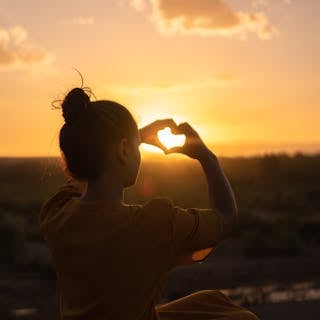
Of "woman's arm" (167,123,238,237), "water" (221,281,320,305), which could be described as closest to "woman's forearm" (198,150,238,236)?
"woman's arm" (167,123,238,237)

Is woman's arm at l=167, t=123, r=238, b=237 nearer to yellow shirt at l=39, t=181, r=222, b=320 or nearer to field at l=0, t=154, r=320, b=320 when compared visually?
yellow shirt at l=39, t=181, r=222, b=320

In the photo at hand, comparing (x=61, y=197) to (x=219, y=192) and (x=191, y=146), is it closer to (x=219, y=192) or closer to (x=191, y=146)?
(x=191, y=146)

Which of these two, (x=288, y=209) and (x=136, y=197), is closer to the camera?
(x=288, y=209)

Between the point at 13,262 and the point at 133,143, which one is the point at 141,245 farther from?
the point at 13,262

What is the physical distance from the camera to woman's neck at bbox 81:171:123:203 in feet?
10.0

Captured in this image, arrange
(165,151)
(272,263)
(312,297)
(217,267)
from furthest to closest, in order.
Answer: (272,263)
(217,267)
(312,297)
(165,151)

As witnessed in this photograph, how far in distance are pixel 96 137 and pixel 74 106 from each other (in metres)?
0.16

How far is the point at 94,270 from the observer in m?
3.04

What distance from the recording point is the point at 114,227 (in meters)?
2.98

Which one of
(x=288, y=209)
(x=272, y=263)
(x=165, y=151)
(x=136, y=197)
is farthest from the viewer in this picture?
(x=136, y=197)

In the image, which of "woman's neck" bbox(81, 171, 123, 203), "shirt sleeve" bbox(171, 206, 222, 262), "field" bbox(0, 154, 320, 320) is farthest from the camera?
"field" bbox(0, 154, 320, 320)

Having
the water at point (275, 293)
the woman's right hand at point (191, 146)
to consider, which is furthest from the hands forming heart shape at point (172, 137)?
the water at point (275, 293)

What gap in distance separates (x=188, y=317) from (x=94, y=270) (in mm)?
478

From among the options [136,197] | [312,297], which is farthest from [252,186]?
[312,297]
